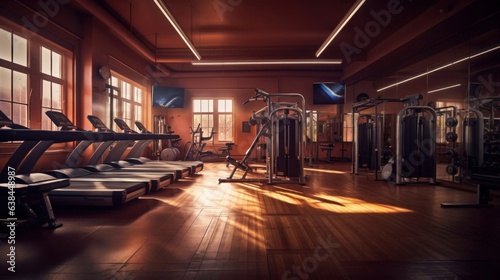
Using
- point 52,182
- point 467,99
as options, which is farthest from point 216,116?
point 52,182

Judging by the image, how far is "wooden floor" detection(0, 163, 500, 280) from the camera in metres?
1.75

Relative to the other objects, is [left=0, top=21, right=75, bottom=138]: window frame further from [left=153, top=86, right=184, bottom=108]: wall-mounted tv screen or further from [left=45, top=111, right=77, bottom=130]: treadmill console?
[left=153, top=86, right=184, bottom=108]: wall-mounted tv screen

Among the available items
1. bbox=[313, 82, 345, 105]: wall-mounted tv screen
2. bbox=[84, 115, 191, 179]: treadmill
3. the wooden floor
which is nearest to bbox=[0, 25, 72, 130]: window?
bbox=[84, 115, 191, 179]: treadmill

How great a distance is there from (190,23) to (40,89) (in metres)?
3.60

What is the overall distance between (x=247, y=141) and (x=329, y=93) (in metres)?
3.62

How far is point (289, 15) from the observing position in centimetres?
680

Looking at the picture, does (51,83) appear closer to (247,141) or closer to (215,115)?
(215,115)

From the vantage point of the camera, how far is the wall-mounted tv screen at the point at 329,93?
11.0m

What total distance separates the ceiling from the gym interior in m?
0.06

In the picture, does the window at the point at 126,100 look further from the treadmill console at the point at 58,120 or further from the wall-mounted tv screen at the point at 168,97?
the treadmill console at the point at 58,120

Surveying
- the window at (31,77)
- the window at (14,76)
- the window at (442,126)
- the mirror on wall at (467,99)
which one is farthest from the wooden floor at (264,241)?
the window at (31,77)

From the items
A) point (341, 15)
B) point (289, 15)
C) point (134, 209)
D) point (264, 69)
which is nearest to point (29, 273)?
point (134, 209)

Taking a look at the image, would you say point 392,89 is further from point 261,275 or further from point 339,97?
point 261,275

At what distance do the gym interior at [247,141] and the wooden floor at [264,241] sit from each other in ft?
0.06
